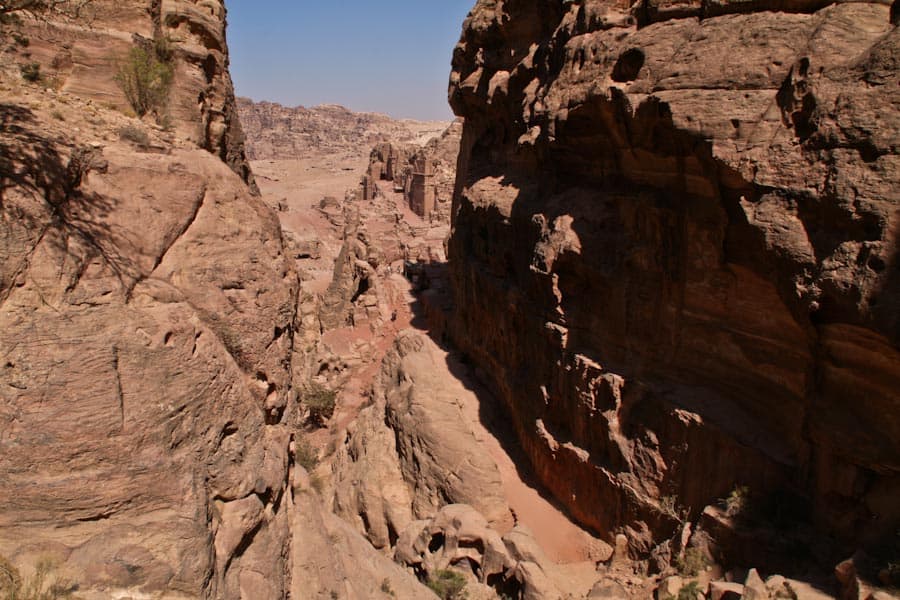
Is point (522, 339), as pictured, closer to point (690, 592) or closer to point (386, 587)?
point (690, 592)

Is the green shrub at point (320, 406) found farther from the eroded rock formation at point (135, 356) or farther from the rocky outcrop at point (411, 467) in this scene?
the eroded rock formation at point (135, 356)

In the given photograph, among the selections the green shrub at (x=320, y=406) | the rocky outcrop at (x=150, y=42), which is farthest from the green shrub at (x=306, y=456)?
the rocky outcrop at (x=150, y=42)

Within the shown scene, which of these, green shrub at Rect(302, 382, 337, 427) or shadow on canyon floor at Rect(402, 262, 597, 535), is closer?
shadow on canyon floor at Rect(402, 262, 597, 535)

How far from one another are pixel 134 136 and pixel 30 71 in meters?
1.31

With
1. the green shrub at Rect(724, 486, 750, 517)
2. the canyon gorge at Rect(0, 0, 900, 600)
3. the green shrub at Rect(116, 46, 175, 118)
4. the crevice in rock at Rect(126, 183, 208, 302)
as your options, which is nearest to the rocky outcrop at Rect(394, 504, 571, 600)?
the canyon gorge at Rect(0, 0, 900, 600)

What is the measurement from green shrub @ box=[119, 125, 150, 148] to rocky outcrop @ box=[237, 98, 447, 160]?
82627 millimetres

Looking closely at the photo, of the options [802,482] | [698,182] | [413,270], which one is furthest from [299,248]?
[802,482]

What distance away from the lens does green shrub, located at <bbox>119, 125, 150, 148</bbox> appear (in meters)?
5.14

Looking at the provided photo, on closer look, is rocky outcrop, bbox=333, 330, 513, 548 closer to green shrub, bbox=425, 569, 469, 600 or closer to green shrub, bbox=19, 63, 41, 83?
green shrub, bbox=425, 569, 469, 600

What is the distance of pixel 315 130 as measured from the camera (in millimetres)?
98938

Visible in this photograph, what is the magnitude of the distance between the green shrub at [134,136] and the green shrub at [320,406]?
37.6 feet

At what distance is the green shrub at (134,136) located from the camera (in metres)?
5.14

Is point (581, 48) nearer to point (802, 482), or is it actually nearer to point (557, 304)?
point (557, 304)

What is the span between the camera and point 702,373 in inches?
387
